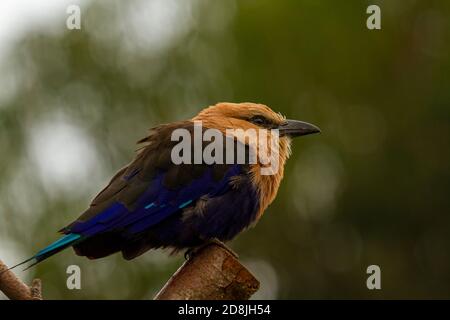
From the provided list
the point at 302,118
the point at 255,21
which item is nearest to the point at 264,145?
the point at 302,118

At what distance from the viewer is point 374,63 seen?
1350 cm

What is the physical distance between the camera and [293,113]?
12797 mm

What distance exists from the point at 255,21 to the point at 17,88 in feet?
10.1

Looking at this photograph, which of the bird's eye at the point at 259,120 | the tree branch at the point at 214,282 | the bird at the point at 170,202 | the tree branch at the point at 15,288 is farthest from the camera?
the bird's eye at the point at 259,120

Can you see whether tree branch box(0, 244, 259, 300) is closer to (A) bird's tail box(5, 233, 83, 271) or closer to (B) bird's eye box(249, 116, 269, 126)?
(A) bird's tail box(5, 233, 83, 271)

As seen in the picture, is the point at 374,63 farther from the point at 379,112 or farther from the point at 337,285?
the point at 337,285

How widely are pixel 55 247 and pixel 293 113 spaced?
7420 mm

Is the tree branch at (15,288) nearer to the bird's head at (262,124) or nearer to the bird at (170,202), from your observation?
the bird at (170,202)

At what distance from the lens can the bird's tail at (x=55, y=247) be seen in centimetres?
555

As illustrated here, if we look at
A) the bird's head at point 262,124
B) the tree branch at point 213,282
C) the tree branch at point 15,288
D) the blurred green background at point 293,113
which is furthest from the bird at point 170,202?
the blurred green background at point 293,113

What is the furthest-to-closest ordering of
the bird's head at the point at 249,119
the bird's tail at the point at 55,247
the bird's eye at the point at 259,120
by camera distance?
1. the bird's eye at the point at 259,120
2. the bird's head at the point at 249,119
3. the bird's tail at the point at 55,247

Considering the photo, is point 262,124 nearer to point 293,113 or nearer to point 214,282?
point 214,282

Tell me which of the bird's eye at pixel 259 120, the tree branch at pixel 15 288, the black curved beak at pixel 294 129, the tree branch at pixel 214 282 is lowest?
the tree branch at pixel 214 282

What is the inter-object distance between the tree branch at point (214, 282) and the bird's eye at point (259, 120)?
6.01 ft
